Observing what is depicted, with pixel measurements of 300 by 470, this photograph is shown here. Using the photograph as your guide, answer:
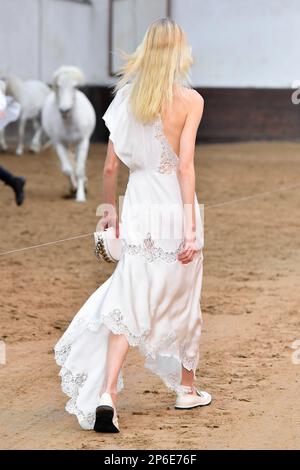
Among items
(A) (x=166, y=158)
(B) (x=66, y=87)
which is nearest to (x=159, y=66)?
(A) (x=166, y=158)

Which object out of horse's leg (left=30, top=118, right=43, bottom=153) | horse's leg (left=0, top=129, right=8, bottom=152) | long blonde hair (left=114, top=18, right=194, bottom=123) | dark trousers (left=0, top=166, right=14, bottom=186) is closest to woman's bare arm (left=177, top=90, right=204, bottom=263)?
long blonde hair (left=114, top=18, right=194, bottom=123)

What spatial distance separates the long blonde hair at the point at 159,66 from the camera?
421cm

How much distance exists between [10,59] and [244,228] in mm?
11597

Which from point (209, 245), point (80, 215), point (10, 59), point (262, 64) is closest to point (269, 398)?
point (209, 245)

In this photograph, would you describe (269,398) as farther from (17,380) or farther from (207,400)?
(17,380)

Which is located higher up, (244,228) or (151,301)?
(151,301)

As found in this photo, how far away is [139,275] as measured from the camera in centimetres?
432

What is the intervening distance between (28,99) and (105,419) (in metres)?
15.9

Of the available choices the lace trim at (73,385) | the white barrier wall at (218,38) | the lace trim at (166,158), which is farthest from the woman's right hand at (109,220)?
the white barrier wall at (218,38)

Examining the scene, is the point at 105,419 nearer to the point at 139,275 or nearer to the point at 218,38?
the point at 139,275

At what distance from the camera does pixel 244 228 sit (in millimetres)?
10594

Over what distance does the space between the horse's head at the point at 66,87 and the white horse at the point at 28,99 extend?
19.5ft

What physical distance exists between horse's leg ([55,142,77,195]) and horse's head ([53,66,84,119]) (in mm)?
396

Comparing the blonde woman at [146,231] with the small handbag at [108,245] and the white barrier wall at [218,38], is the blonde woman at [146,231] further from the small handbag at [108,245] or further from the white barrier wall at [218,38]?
the white barrier wall at [218,38]
